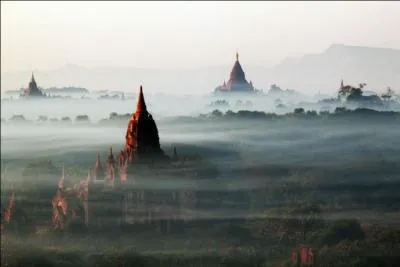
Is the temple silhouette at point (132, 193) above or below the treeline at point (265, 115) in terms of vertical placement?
below

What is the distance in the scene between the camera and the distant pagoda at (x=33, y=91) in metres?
5.67

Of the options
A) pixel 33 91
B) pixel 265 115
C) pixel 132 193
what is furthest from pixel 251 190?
pixel 33 91

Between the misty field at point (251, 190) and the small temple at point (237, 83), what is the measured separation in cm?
27

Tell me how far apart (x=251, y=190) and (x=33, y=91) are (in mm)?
2192

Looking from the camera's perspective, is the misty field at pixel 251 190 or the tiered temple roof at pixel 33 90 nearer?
the misty field at pixel 251 190

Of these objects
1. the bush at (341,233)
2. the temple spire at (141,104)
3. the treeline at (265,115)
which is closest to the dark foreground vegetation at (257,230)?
the bush at (341,233)

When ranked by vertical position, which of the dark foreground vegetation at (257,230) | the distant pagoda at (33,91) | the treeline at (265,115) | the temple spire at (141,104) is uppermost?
the distant pagoda at (33,91)

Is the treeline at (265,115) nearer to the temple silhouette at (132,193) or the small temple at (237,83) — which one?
the small temple at (237,83)

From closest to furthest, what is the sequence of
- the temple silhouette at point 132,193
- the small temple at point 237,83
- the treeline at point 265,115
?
the treeline at point 265,115, the small temple at point 237,83, the temple silhouette at point 132,193

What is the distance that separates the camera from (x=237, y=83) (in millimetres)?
5285

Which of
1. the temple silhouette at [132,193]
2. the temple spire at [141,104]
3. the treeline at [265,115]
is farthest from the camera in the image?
the temple silhouette at [132,193]

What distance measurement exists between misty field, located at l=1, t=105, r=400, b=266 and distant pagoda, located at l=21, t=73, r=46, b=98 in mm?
312

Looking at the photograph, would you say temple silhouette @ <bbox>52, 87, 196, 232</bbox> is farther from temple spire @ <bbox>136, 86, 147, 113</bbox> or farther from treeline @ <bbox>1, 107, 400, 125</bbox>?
treeline @ <bbox>1, 107, 400, 125</bbox>

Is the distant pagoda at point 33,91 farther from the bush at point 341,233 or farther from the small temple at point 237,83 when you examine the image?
the bush at point 341,233
